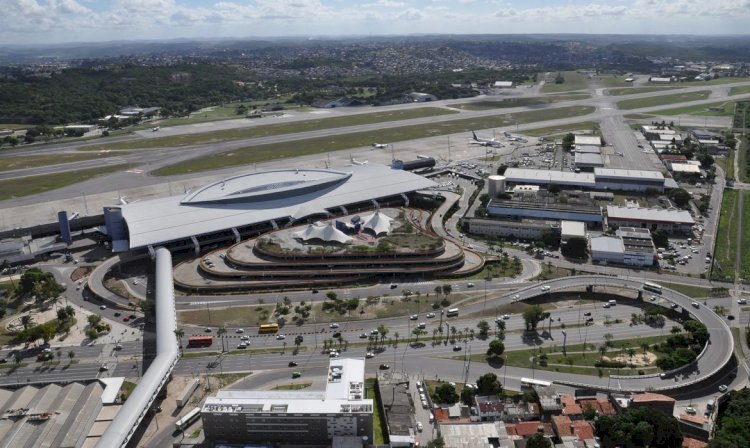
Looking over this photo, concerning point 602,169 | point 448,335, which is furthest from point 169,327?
point 602,169

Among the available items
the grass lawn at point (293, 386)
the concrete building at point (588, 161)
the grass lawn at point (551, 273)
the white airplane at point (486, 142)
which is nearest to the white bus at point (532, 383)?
the grass lawn at point (293, 386)

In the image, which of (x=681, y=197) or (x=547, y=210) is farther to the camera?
(x=681, y=197)

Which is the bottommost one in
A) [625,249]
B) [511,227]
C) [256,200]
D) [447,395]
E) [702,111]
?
[447,395]

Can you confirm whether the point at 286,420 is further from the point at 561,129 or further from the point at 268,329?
the point at 561,129

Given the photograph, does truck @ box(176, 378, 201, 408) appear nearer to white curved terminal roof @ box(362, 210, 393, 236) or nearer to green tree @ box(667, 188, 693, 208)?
white curved terminal roof @ box(362, 210, 393, 236)

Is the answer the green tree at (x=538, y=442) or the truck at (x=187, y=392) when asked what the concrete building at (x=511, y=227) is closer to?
the green tree at (x=538, y=442)

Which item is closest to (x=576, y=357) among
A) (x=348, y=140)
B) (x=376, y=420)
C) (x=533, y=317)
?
(x=533, y=317)

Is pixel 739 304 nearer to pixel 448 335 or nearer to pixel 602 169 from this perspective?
pixel 448 335
